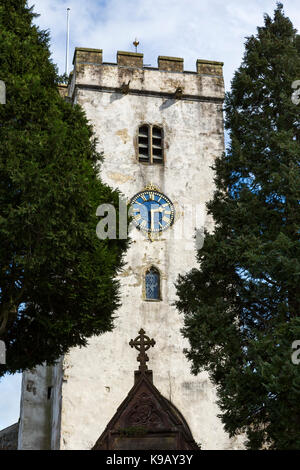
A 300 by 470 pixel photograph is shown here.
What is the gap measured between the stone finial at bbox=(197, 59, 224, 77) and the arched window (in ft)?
31.5

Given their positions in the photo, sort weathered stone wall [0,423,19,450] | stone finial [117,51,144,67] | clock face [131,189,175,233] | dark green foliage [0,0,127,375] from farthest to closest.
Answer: weathered stone wall [0,423,19,450] → stone finial [117,51,144,67] → clock face [131,189,175,233] → dark green foliage [0,0,127,375]

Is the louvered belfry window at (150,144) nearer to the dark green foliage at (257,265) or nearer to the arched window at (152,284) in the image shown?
the arched window at (152,284)

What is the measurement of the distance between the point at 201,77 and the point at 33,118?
17861 millimetres

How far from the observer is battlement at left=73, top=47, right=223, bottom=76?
32406mm

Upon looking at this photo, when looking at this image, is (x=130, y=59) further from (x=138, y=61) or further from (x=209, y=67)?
(x=209, y=67)

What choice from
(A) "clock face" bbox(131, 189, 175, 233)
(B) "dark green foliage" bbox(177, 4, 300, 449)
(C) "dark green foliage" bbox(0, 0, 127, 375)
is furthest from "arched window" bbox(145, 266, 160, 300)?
(B) "dark green foliage" bbox(177, 4, 300, 449)

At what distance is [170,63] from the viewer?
109 feet

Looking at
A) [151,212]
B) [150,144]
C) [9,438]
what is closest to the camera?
[151,212]

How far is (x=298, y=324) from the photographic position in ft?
45.9

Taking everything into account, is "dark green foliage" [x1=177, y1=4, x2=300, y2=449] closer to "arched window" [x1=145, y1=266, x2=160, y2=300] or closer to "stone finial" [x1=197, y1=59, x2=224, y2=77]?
"arched window" [x1=145, y1=266, x2=160, y2=300]

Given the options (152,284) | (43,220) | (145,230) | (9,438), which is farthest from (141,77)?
(43,220)

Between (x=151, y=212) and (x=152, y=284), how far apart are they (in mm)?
2911

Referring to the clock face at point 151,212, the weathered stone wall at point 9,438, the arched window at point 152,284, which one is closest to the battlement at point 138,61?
the clock face at point 151,212
